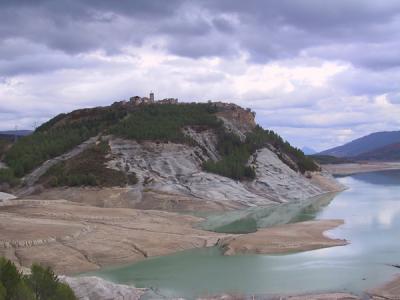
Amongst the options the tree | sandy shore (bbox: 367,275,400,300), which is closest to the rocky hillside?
sandy shore (bbox: 367,275,400,300)

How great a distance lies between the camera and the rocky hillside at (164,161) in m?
97.0

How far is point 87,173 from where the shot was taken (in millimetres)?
100312

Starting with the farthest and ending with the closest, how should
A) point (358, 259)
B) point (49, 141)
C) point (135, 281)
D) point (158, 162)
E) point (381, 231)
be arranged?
1. point (49, 141)
2. point (158, 162)
3. point (381, 231)
4. point (358, 259)
5. point (135, 281)

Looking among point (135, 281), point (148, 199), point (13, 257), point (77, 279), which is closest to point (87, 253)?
point (13, 257)

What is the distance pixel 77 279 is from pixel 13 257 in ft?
47.6

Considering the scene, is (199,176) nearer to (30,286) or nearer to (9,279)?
(30,286)

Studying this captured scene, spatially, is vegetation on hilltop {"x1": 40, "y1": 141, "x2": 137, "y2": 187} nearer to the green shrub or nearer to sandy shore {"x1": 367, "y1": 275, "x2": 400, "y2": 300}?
the green shrub

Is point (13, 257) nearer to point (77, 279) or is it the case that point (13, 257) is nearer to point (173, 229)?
point (77, 279)

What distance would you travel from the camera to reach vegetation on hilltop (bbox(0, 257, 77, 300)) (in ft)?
78.6

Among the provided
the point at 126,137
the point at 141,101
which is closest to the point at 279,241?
the point at 126,137

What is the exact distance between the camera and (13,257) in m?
48.5

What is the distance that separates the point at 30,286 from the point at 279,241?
109ft

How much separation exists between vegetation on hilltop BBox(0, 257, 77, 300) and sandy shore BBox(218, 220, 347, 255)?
26.7 metres

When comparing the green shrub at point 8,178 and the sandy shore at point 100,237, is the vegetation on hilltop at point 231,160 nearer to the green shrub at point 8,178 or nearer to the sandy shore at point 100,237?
the green shrub at point 8,178
